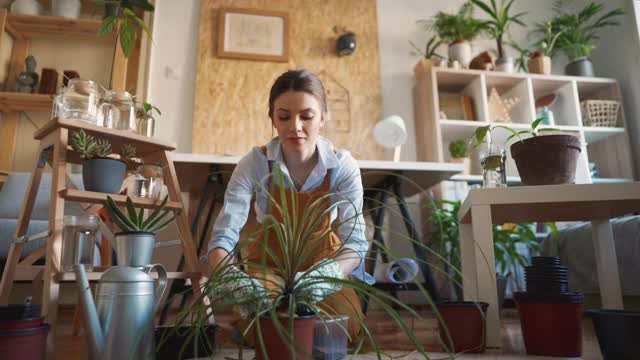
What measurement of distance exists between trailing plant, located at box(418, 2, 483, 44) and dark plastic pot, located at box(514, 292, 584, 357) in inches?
99.8

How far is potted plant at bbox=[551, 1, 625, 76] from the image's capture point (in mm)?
3336

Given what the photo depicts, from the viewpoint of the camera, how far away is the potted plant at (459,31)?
128 inches

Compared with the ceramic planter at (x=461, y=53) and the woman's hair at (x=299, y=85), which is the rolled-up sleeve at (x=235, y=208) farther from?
the ceramic planter at (x=461, y=53)

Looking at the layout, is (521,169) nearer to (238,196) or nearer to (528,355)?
(528,355)

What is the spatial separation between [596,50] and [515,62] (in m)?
0.68

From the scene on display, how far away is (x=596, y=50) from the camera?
3648 millimetres

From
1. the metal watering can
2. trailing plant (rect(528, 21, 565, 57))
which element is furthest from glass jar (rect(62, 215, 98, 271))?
trailing plant (rect(528, 21, 565, 57))

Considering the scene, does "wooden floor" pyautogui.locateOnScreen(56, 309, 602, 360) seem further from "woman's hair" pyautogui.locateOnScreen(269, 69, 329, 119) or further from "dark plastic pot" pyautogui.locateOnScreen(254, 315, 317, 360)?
"woman's hair" pyautogui.locateOnScreen(269, 69, 329, 119)

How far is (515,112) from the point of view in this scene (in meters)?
3.33

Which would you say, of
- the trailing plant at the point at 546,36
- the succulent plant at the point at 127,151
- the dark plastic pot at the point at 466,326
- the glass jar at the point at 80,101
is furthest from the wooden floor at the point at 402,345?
the trailing plant at the point at 546,36

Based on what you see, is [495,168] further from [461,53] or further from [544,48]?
[544,48]

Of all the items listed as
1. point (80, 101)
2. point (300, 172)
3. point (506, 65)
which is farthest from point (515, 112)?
point (80, 101)

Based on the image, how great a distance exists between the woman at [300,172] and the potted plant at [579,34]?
8.63 feet

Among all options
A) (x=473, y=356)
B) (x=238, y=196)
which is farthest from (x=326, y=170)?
(x=473, y=356)
